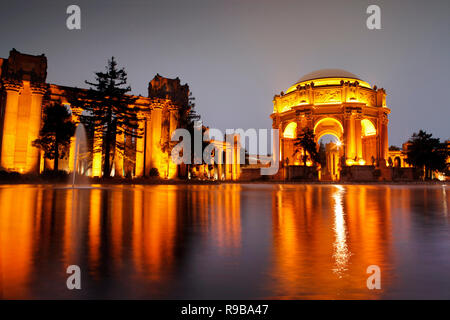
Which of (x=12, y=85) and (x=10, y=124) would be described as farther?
(x=10, y=124)

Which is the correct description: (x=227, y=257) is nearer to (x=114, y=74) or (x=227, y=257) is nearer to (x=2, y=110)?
(x=114, y=74)

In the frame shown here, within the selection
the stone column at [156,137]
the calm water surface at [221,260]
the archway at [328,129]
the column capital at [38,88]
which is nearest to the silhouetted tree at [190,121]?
the stone column at [156,137]

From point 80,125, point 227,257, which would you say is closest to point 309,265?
point 227,257

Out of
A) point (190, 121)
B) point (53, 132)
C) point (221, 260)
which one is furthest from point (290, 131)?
point (221, 260)

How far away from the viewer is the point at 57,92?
31172 mm

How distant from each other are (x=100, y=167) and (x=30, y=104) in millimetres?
8827

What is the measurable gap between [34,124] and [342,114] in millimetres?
52823

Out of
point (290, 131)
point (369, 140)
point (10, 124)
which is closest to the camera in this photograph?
point (10, 124)

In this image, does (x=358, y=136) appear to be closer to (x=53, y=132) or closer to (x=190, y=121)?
(x=190, y=121)

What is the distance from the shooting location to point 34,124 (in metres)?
28.1

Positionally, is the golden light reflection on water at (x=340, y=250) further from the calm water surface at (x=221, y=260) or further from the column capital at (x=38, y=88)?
the column capital at (x=38, y=88)

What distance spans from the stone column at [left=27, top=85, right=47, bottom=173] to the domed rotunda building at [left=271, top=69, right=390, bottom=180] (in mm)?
41804

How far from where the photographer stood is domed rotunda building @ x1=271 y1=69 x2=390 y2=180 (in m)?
58.4

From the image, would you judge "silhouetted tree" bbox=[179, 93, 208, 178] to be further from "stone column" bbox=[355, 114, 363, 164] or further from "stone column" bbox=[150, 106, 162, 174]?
"stone column" bbox=[355, 114, 363, 164]
